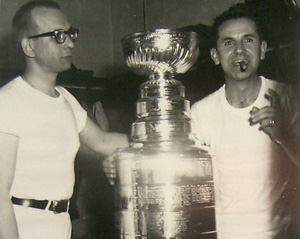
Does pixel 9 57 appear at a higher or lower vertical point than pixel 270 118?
higher

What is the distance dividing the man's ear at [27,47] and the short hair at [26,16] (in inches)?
0.5

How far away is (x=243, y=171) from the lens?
32.9 inches

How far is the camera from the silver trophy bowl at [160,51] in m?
0.61

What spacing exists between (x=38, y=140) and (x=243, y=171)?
410mm

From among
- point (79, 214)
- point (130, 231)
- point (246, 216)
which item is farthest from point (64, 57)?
point (79, 214)

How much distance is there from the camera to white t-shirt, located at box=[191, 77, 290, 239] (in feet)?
2.66

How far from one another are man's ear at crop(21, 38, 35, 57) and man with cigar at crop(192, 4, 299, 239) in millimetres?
357

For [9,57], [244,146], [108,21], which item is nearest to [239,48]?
[244,146]

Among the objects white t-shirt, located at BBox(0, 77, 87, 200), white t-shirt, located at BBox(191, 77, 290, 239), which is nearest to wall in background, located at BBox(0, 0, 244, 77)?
white t-shirt, located at BBox(191, 77, 290, 239)

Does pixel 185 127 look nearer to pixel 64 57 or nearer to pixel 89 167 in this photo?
pixel 64 57

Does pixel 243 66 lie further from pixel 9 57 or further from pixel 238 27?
pixel 9 57

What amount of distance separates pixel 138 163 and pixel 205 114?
0.29m

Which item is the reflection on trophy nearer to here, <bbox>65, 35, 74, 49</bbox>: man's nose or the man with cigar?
<bbox>65, 35, 74, 49</bbox>: man's nose

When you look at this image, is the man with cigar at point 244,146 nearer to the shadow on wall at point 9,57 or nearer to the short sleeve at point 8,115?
the short sleeve at point 8,115
